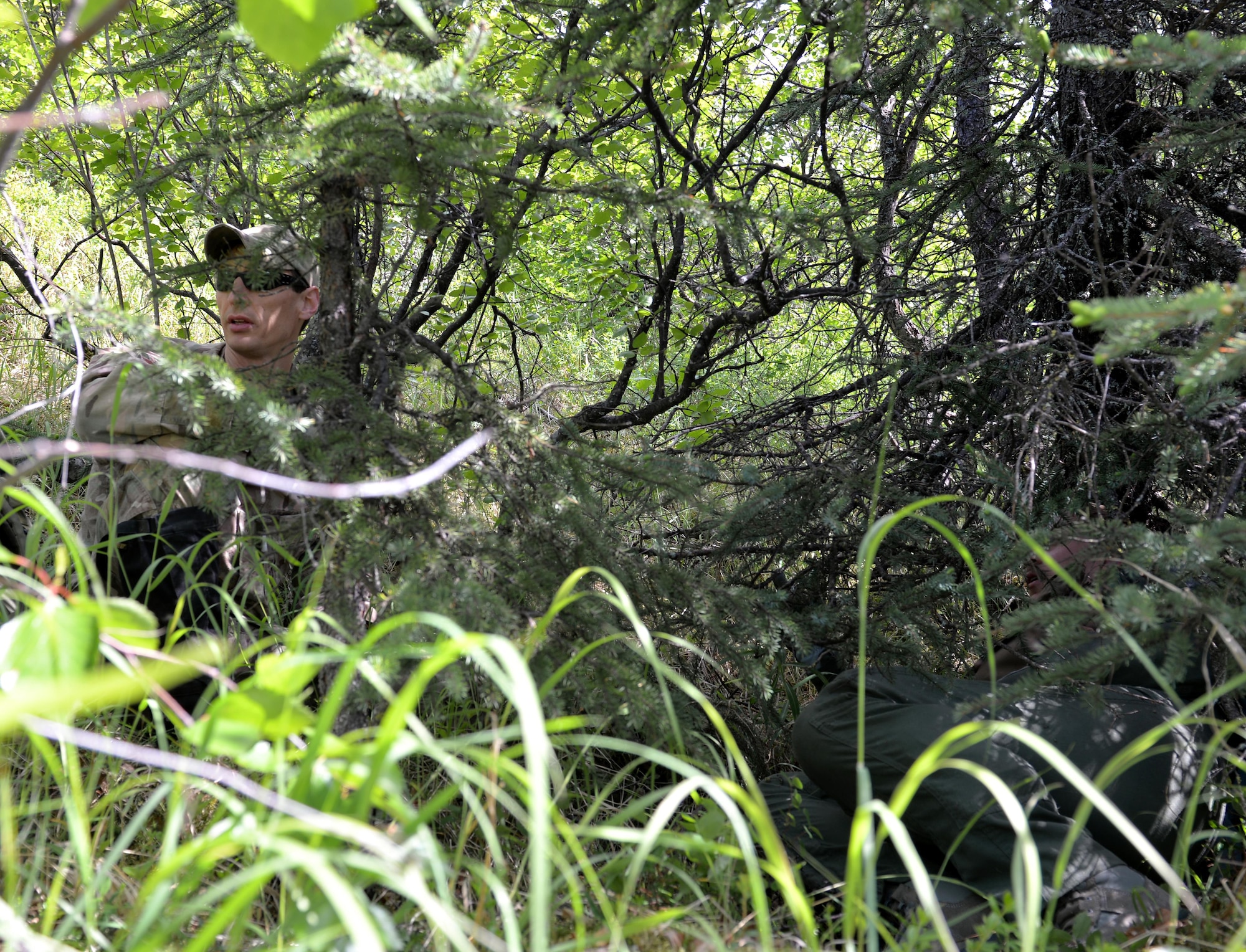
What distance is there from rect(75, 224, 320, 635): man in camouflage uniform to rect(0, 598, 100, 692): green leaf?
0.62 meters

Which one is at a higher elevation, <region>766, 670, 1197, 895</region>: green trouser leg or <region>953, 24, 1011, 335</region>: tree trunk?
<region>953, 24, 1011, 335</region>: tree trunk

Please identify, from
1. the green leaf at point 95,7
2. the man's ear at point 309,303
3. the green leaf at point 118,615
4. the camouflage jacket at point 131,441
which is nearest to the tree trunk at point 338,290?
the camouflage jacket at point 131,441

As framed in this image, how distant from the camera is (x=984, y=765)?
1.83m

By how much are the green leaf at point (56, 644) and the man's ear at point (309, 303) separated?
7.31ft

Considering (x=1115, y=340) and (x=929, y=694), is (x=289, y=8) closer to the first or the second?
(x=1115, y=340)

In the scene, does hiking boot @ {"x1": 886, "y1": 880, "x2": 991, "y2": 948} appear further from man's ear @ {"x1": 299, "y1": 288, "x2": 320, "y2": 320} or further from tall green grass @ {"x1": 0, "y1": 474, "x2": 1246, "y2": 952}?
man's ear @ {"x1": 299, "y1": 288, "x2": 320, "y2": 320}

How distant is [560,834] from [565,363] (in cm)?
402

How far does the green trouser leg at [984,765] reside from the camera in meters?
1.85

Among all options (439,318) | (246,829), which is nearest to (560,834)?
(246,829)

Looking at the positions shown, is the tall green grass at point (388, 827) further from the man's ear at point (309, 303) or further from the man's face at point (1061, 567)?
the man's ear at point (309, 303)

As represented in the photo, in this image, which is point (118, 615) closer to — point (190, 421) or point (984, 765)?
point (190, 421)

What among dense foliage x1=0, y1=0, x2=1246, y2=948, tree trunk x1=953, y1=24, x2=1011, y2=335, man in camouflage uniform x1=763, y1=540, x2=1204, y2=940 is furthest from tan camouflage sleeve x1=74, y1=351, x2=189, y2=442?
tree trunk x1=953, y1=24, x2=1011, y2=335

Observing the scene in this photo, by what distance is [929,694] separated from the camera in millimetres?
2189

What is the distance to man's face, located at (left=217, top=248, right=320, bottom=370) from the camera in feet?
9.66
